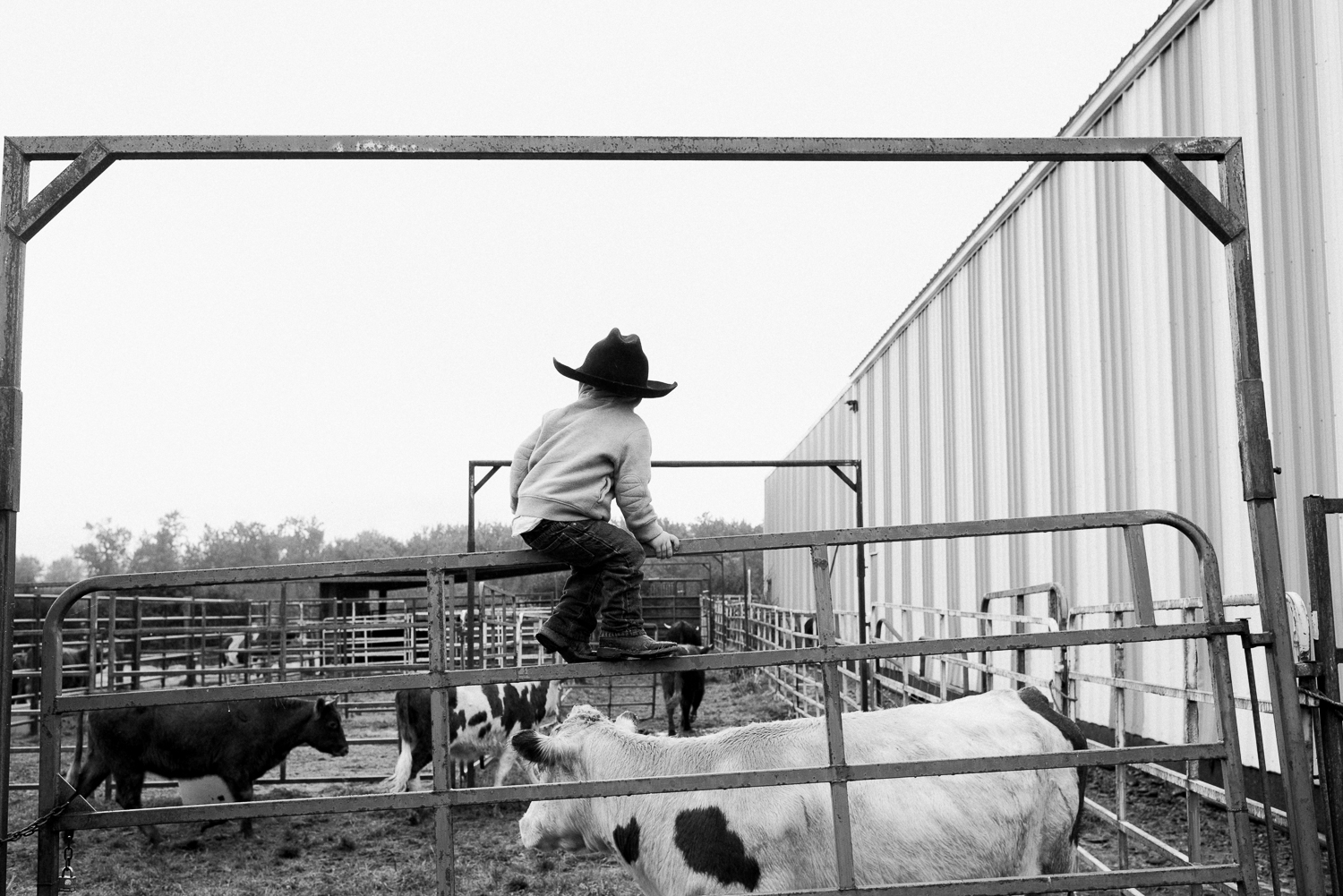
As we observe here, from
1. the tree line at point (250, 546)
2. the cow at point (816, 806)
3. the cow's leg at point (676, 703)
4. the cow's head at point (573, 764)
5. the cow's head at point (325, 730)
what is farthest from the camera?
the tree line at point (250, 546)

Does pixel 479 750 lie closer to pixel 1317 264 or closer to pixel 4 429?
pixel 4 429

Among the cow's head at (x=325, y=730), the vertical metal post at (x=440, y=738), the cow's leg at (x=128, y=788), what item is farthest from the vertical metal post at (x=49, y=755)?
the cow's head at (x=325, y=730)

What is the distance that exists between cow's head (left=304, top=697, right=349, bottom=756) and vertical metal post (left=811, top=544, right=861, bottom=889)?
6980mm

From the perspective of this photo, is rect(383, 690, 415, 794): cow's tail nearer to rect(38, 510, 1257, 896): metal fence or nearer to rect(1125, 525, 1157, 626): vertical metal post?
rect(38, 510, 1257, 896): metal fence

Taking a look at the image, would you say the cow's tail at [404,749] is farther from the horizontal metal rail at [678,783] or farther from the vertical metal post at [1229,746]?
the vertical metal post at [1229,746]

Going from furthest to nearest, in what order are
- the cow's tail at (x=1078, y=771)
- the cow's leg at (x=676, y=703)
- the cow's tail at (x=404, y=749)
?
the cow's leg at (x=676, y=703), the cow's tail at (x=404, y=749), the cow's tail at (x=1078, y=771)

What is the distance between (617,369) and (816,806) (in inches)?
74.6

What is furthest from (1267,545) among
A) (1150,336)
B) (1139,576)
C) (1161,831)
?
(1150,336)

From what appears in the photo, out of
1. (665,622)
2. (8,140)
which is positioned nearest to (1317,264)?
(8,140)

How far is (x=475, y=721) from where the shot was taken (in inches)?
378

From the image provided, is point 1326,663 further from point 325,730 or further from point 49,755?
point 325,730

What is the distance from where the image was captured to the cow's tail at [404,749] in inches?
346

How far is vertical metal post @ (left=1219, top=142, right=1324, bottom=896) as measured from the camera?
3357 mm

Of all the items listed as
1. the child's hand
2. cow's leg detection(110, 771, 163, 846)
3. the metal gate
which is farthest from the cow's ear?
cow's leg detection(110, 771, 163, 846)
